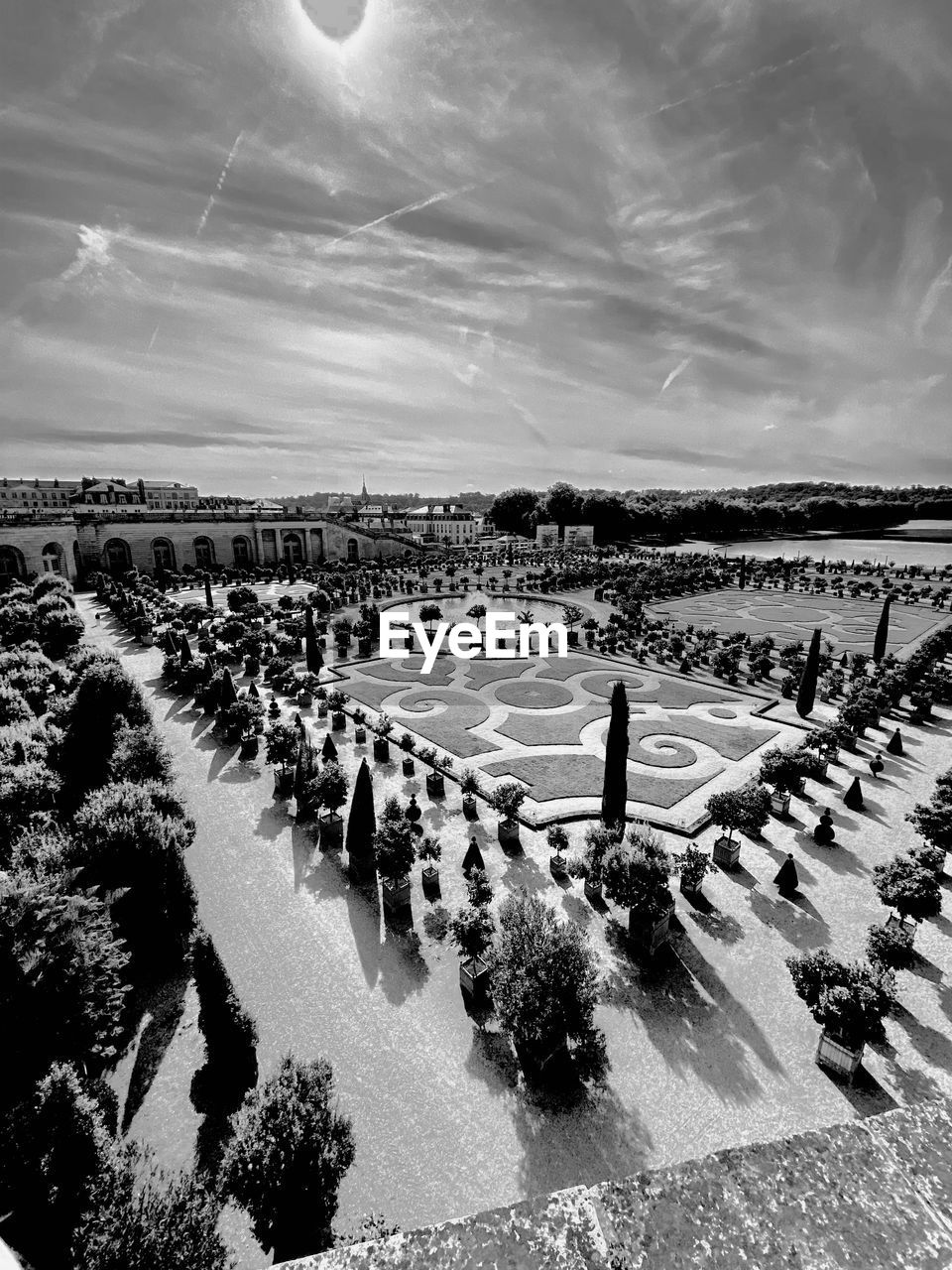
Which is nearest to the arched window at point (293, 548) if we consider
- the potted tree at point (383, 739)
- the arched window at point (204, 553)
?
the arched window at point (204, 553)

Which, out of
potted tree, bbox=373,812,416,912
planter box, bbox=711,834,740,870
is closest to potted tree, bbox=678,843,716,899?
planter box, bbox=711,834,740,870

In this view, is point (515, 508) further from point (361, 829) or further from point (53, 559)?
point (361, 829)

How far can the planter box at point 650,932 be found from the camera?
680 inches

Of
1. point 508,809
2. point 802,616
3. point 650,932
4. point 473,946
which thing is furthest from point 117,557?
point 650,932

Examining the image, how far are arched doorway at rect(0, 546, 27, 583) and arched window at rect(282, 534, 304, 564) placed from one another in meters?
38.7

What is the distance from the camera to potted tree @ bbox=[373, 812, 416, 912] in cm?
1895

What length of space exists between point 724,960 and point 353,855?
41.4 ft

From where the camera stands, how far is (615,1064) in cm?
1420

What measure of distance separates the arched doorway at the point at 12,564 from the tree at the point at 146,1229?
8676 centimetres

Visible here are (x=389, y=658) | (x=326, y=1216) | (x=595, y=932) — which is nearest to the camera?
(x=326, y=1216)

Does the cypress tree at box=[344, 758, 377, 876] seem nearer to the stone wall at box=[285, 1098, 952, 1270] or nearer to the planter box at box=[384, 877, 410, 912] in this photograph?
the planter box at box=[384, 877, 410, 912]

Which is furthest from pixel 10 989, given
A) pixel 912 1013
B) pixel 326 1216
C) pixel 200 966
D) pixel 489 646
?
pixel 489 646

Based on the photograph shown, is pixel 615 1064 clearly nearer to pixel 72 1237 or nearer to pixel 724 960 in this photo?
pixel 724 960

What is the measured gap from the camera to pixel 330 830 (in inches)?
911
